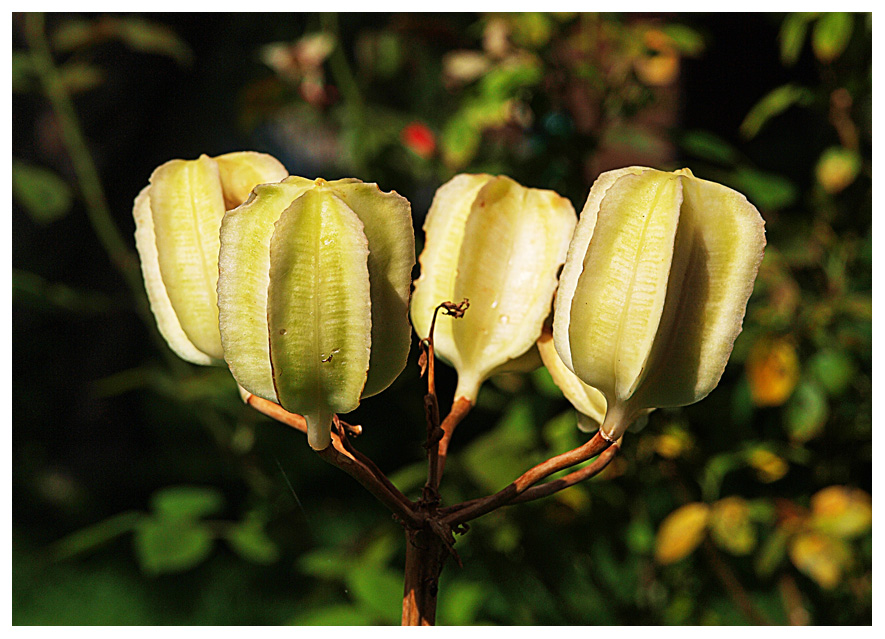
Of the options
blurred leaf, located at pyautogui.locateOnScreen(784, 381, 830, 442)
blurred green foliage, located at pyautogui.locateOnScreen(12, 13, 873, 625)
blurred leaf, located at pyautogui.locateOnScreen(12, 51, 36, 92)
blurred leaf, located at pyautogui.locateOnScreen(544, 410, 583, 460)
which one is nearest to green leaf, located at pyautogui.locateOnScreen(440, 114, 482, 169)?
blurred green foliage, located at pyautogui.locateOnScreen(12, 13, 873, 625)

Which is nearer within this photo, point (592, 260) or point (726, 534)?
point (592, 260)

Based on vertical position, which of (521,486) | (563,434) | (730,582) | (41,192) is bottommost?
(730,582)

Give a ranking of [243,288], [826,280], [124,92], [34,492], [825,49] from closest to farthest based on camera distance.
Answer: [243,288]
[825,49]
[826,280]
[124,92]
[34,492]

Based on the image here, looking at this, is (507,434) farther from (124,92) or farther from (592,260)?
(124,92)

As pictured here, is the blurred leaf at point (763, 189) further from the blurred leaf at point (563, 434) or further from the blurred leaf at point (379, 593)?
the blurred leaf at point (379, 593)

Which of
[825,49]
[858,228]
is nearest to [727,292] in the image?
[825,49]

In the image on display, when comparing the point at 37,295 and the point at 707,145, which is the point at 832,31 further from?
the point at 37,295

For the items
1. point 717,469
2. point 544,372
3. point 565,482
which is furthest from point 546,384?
point 565,482

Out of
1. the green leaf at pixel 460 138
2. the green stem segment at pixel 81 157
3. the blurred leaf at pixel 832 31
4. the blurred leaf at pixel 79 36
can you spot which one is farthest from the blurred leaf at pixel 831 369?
the blurred leaf at pixel 79 36
